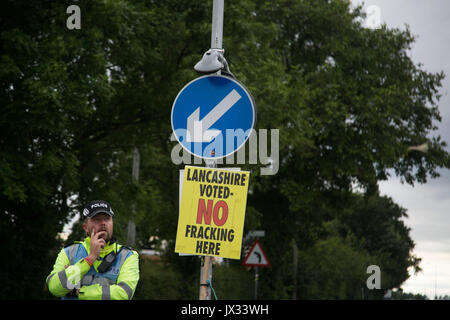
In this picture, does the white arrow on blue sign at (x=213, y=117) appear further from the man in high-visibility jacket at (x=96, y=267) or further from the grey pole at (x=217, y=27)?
the man in high-visibility jacket at (x=96, y=267)

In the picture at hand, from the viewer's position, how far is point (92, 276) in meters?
4.45

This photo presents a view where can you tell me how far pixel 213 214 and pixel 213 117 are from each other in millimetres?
865

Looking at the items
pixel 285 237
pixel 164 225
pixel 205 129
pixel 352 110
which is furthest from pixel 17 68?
pixel 285 237

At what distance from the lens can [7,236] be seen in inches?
704

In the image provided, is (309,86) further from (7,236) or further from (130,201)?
(7,236)

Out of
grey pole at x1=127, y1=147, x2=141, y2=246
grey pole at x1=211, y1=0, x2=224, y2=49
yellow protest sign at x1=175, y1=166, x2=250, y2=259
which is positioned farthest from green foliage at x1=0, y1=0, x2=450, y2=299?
yellow protest sign at x1=175, y1=166, x2=250, y2=259

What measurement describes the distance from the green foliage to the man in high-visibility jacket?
36.7 feet

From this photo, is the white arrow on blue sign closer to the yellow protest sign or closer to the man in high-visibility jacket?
the yellow protest sign

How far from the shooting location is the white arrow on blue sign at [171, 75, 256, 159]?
224 inches

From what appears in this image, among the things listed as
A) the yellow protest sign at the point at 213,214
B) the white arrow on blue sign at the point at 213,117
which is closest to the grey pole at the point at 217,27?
the white arrow on blue sign at the point at 213,117

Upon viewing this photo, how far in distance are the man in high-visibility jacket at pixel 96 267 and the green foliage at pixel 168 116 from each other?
11.2 meters

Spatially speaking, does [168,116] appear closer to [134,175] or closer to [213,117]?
Answer: [134,175]

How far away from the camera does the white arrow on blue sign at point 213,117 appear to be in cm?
570

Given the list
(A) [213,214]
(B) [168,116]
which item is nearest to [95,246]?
(A) [213,214]
